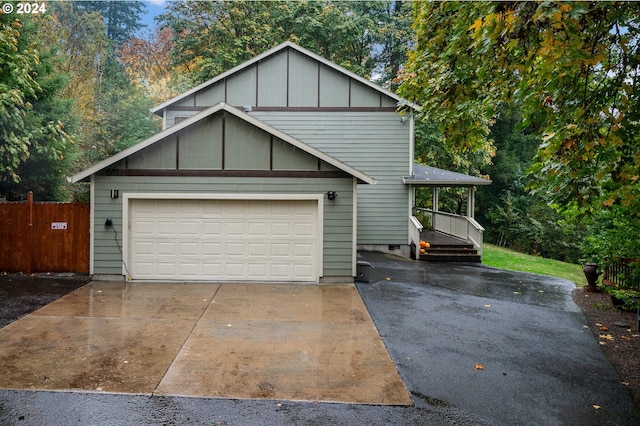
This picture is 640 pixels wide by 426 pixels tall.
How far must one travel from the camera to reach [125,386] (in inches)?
172

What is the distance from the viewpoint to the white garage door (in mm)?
9695

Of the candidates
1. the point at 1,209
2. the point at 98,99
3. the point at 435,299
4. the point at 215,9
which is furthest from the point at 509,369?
A: the point at 98,99

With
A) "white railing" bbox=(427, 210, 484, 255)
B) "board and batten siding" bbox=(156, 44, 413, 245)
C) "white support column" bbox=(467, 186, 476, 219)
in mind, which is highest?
"board and batten siding" bbox=(156, 44, 413, 245)

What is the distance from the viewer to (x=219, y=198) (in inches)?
379

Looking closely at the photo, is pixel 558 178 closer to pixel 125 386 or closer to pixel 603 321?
pixel 603 321

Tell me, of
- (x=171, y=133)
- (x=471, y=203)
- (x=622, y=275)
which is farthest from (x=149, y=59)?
(x=622, y=275)

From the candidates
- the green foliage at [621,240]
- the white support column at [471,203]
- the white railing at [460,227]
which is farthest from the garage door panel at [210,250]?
the white support column at [471,203]

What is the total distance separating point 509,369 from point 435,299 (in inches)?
135

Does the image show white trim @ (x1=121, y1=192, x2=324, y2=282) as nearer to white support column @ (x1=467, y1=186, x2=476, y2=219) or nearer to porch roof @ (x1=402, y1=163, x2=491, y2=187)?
porch roof @ (x1=402, y1=163, x2=491, y2=187)

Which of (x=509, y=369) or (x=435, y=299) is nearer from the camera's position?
(x=509, y=369)

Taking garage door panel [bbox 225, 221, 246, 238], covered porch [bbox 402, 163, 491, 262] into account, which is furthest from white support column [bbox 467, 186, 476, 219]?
garage door panel [bbox 225, 221, 246, 238]

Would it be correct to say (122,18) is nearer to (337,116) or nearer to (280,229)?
(337,116)

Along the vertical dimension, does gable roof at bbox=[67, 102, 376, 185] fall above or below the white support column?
above

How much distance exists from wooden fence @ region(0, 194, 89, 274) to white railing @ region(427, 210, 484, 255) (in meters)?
11.4
